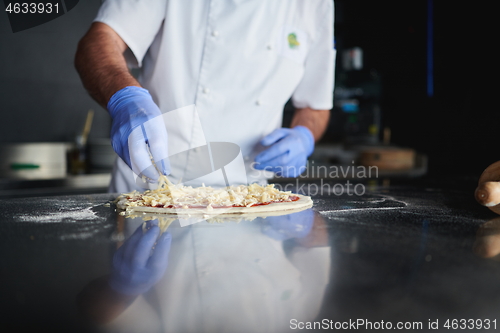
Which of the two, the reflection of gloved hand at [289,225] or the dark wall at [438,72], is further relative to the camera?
the dark wall at [438,72]

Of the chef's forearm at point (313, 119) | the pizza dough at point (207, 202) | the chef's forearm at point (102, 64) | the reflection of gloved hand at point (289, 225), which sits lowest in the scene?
the reflection of gloved hand at point (289, 225)

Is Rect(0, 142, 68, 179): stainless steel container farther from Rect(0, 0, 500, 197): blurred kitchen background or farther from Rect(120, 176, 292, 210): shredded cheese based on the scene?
Rect(120, 176, 292, 210): shredded cheese

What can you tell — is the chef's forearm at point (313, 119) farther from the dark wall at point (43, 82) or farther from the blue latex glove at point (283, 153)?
the dark wall at point (43, 82)

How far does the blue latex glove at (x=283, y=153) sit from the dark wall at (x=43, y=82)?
6.81ft

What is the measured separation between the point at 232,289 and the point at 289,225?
418 mm

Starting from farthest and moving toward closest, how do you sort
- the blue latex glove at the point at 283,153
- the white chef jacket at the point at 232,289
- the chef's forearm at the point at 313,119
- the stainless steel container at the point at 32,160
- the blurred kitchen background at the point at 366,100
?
the blurred kitchen background at the point at 366,100, the stainless steel container at the point at 32,160, the chef's forearm at the point at 313,119, the blue latex glove at the point at 283,153, the white chef jacket at the point at 232,289

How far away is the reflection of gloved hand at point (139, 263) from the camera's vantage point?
53 cm

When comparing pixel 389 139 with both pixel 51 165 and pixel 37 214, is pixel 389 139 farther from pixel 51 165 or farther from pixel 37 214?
pixel 37 214

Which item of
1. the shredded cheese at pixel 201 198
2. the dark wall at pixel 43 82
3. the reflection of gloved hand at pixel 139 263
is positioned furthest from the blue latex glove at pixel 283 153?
the dark wall at pixel 43 82

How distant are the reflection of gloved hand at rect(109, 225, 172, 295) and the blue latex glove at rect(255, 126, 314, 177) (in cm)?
73

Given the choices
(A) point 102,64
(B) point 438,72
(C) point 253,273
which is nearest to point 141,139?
(A) point 102,64

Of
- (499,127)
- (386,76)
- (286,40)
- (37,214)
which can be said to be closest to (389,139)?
(386,76)

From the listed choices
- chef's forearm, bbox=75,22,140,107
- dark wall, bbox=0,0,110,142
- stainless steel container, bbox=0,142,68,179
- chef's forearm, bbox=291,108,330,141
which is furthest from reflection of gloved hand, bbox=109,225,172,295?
dark wall, bbox=0,0,110,142

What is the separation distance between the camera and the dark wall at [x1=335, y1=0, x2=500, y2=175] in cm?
308
